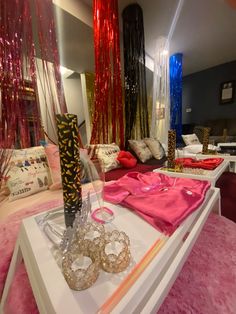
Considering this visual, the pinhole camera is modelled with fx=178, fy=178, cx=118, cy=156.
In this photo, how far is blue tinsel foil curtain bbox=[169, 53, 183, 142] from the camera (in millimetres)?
4043

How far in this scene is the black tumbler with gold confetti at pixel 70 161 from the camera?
50 centimetres

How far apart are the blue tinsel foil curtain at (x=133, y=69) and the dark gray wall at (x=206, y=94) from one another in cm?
286

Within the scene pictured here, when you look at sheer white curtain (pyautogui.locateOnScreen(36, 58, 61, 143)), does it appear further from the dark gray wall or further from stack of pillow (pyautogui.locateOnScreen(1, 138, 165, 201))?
the dark gray wall

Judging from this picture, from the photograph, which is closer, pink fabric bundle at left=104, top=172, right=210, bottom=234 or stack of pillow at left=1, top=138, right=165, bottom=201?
pink fabric bundle at left=104, top=172, right=210, bottom=234

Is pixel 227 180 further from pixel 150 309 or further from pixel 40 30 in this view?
pixel 40 30

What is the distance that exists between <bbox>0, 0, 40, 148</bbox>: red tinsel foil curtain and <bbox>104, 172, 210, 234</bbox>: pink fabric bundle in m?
0.98

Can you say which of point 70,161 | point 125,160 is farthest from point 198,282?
point 125,160

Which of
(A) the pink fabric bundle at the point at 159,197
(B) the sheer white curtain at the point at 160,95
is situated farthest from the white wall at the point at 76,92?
(A) the pink fabric bundle at the point at 159,197

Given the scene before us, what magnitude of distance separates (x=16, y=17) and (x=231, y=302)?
214 centimetres

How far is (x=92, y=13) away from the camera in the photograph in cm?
227

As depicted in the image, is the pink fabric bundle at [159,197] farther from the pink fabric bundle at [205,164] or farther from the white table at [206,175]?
Result: the pink fabric bundle at [205,164]

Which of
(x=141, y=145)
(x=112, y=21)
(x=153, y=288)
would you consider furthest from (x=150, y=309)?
(x=112, y=21)

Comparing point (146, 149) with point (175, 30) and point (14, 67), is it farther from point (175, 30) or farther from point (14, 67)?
point (175, 30)

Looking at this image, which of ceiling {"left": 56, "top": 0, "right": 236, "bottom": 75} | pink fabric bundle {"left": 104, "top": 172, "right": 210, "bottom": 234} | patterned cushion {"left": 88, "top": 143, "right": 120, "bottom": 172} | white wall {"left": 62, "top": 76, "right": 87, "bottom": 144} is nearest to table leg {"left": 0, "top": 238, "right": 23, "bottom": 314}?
pink fabric bundle {"left": 104, "top": 172, "right": 210, "bottom": 234}
